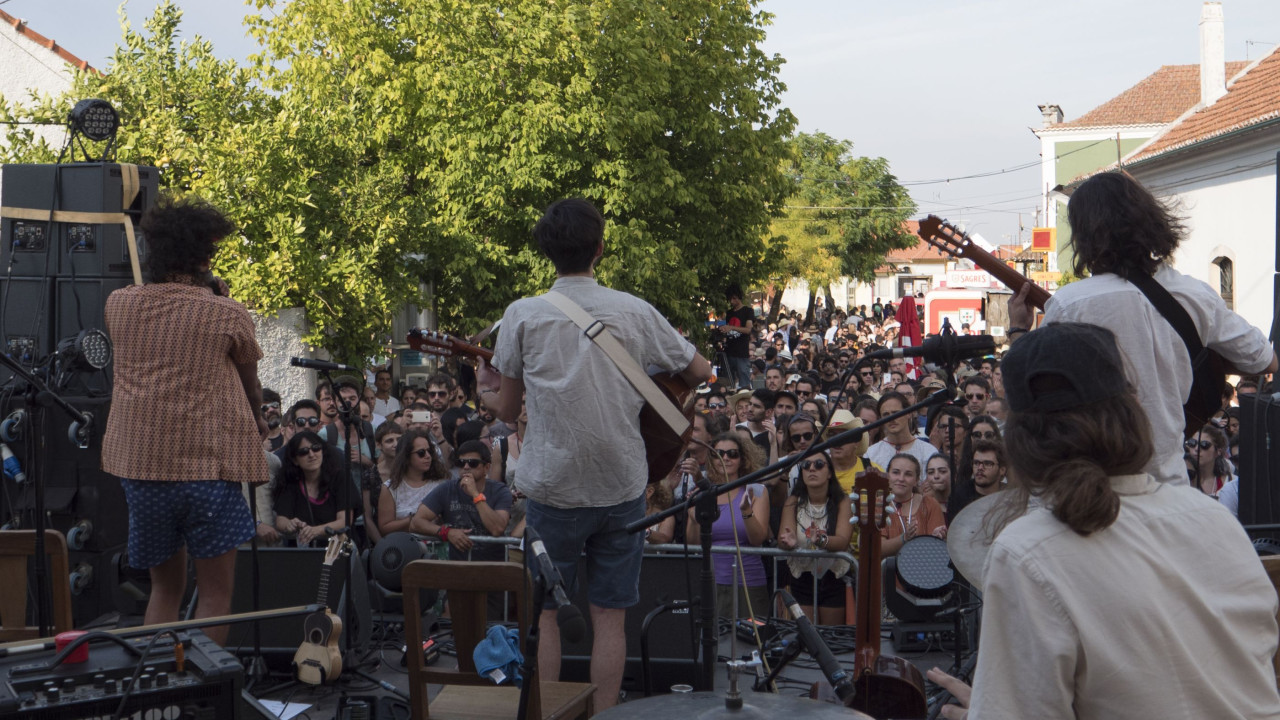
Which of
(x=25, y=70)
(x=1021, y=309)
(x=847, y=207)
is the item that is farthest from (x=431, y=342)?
(x=847, y=207)

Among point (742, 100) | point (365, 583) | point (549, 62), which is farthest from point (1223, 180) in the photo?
point (365, 583)

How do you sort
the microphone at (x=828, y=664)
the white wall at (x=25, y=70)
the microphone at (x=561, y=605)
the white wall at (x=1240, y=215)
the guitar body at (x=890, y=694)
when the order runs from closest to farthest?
the microphone at (x=561, y=605)
the microphone at (x=828, y=664)
the guitar body at (x=890, y=694)
the white wall at (x=1240, y=215)
the white wall at (x=25, y=70)

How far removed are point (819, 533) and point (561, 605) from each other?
496cm

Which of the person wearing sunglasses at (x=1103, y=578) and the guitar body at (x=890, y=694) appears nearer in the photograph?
the person wearing sunglasses at (x=1103, y=578)

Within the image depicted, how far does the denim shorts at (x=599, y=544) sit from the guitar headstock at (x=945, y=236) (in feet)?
7.62

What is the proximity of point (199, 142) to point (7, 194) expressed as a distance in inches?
377

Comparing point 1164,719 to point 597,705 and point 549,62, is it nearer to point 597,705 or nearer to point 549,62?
point 597,705

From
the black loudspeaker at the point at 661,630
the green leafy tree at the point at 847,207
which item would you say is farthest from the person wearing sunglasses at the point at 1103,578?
the green leafy tree at the point at 847,207

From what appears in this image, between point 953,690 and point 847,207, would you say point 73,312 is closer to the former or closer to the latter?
point 953,690

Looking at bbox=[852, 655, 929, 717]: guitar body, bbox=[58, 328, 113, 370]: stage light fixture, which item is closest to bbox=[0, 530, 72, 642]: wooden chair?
bbox=[58, 328, 113, 370]: stage light fixture

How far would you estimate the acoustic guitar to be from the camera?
138 inches

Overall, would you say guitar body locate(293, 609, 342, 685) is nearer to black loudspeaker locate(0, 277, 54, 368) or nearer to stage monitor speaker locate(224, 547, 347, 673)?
stage monitor speaker locate(224, 547, 347, 673)

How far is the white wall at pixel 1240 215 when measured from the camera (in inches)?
761

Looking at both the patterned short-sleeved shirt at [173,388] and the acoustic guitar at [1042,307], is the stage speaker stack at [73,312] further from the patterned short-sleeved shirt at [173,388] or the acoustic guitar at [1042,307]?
the acoustic guitar at [1042,307]
